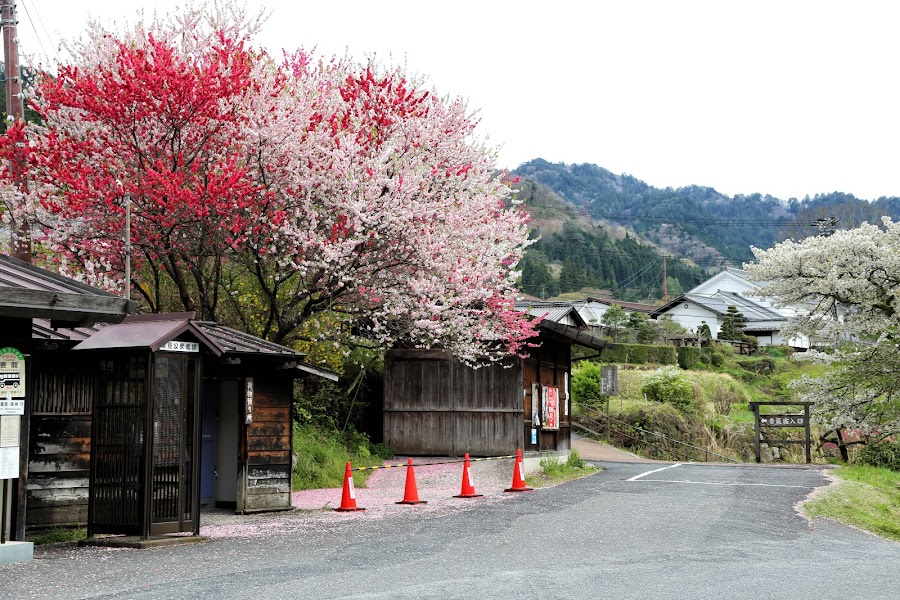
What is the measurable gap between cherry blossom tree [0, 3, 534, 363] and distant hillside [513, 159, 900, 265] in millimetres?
96447

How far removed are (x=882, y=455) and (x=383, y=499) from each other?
1882 cm

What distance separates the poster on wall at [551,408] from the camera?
25.0 m

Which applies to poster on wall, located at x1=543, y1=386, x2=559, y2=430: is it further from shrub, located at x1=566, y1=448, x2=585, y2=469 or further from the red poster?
shrub, located at x1=566, y1=448, x2=585, y2=469

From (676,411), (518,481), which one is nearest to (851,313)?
(676,411)

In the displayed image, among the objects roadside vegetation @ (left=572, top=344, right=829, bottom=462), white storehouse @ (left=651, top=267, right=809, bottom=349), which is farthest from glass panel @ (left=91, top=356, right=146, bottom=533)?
white storehouse @ (left=651, top=267, right=809, bottom=349)

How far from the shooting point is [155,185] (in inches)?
602

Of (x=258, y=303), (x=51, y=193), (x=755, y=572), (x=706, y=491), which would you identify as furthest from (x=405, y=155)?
(x=755, y=572)

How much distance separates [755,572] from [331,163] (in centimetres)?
1050

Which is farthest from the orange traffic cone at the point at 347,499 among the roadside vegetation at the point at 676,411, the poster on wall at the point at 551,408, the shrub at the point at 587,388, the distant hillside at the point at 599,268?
the distant hillside at the point at 599,268

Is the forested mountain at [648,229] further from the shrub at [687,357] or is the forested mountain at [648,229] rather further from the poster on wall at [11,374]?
the poster on wall at [11,374]

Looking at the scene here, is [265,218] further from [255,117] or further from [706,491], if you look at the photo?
[706,491]

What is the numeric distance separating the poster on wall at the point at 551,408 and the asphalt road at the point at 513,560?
945 centimetres

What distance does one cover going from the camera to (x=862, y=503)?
57.3 ft

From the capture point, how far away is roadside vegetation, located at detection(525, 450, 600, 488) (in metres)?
20.5
